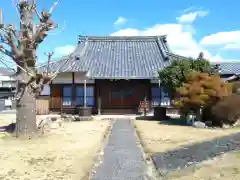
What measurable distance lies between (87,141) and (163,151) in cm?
322

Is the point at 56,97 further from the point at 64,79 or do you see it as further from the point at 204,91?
the point at 204,91

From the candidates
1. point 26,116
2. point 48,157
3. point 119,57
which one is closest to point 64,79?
point 119,57

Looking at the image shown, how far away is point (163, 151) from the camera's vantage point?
31.5 feet

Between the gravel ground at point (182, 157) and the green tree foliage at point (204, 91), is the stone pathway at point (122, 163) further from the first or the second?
the green tree foliage at point (204, 91)

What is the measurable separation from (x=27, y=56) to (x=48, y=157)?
5.04 m

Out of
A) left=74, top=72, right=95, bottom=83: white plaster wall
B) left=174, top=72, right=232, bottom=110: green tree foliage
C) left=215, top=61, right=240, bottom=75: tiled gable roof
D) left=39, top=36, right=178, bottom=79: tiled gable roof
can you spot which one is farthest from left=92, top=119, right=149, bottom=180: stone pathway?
left=215, top=61, right=240, bottom=75: tiled gable roof

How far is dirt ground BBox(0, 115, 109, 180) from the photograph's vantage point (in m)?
7.06

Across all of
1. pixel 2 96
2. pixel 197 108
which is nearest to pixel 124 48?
pixel 197 108

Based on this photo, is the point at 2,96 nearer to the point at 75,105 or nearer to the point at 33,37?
the point at 75,105

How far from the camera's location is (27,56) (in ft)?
41.7

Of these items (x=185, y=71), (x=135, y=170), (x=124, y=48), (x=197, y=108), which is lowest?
(x=135, y=170)

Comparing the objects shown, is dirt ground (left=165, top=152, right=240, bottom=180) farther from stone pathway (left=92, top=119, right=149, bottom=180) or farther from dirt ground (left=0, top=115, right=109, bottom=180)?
dirt ground (left=0, top=115, right=109, bottom=180)

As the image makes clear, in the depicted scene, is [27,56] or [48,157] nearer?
[48,157]

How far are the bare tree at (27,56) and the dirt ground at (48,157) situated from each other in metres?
0.88
